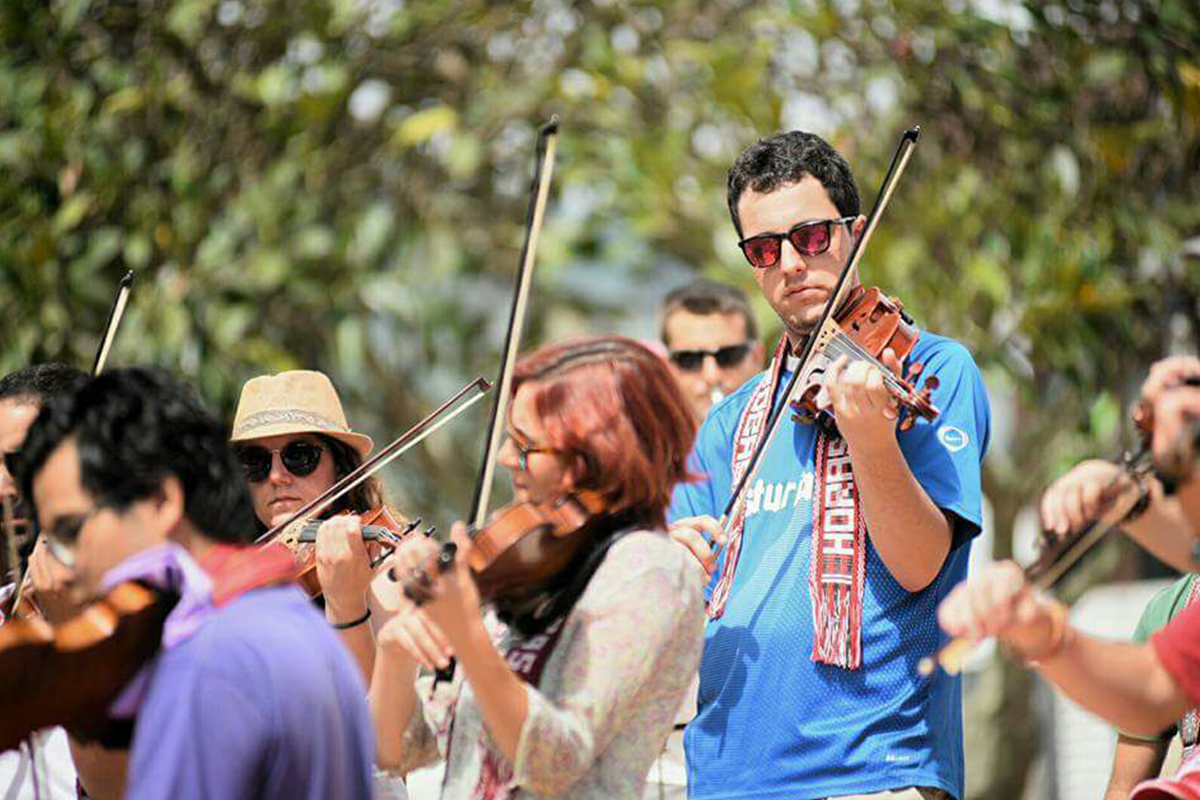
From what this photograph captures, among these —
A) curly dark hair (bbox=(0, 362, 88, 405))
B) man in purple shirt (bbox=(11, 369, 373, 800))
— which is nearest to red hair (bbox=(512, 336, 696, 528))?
man in purple shirt (bbox=(11, 369, 373, 800))

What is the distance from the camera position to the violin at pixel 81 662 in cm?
235

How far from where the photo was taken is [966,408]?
11.0 feet

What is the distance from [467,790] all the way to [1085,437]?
448 cm

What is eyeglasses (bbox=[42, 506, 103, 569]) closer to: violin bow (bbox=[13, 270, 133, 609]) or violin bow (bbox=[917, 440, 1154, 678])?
violin bow (bbox=[917, 440, 1154, 678])

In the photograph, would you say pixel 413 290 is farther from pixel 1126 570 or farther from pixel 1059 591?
pixel 1126 570

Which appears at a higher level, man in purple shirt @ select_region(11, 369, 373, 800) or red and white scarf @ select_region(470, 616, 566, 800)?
man in purple shirt @ select_region(11, 369, 373, 800)

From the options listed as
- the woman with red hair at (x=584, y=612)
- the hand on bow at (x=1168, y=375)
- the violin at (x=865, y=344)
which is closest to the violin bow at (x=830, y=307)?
the violin at (x=865, y=344)

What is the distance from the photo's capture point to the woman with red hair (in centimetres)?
256

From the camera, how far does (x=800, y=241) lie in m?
3.47

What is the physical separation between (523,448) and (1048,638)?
2.83 feet

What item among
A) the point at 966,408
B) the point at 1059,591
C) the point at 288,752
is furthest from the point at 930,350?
the point at 1059,591

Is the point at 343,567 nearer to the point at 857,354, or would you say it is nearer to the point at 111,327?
the point at 111,327

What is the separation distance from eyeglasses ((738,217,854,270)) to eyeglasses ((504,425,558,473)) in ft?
2.87

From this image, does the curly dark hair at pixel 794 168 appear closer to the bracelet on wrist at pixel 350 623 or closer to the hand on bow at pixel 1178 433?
the bracelet on wrist at pixel 350 623
